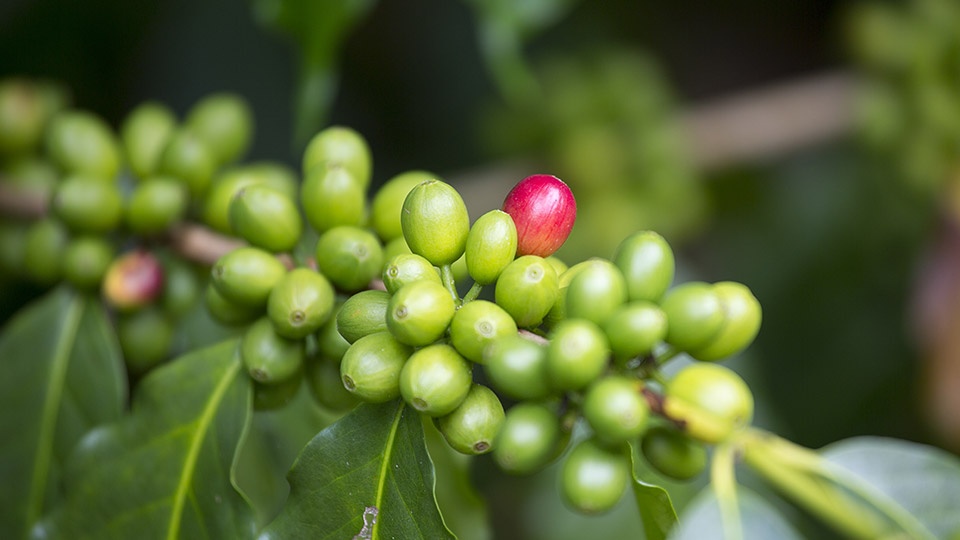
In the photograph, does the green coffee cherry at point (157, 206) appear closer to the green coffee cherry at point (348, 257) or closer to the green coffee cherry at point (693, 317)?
the green coffee cherry at point (348, 257)

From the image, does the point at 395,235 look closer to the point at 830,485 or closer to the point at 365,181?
the point at 365,181

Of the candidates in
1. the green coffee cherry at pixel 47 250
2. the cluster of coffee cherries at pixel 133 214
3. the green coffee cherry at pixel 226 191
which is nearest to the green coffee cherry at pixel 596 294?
the green coffee cherry at pixel 226 191

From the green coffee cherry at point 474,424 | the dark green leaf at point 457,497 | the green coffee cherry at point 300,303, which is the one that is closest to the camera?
the green coffee cherry at point 474,424

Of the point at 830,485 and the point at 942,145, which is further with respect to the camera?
the point at 942,145

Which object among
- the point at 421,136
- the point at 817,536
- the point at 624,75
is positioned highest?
the point at 624,75

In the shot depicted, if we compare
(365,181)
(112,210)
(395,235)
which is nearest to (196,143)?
(112,210)

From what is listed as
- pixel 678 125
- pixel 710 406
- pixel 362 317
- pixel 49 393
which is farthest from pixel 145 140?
pixel 678 125
